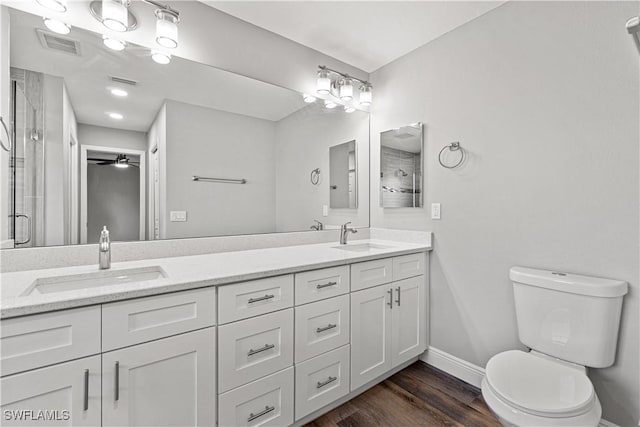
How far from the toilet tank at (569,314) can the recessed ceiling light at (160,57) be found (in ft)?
7.46

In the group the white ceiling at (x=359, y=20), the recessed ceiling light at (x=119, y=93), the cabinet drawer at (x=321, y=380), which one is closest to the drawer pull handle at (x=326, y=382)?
the cabinet drawer at (x=321, y=380)

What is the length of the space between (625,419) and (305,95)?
8.41 feet

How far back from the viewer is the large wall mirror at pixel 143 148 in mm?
1360

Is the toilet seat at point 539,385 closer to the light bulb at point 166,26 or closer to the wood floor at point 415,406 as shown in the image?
the wood floor at point 415,406

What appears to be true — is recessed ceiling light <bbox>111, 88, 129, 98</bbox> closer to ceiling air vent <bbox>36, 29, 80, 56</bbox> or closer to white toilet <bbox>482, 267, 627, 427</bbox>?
ceiling air vent <bbox>36, 29, 80, 56</bbox>

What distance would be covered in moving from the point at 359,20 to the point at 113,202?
6.12 ft

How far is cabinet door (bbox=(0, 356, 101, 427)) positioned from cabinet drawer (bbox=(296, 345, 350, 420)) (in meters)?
0.83

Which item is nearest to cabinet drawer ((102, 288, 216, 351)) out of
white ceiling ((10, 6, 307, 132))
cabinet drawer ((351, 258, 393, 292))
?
cabinet drawer ((351, 258, 393, 292))

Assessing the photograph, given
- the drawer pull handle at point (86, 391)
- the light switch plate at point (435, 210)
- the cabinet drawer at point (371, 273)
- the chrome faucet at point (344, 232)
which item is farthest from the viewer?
the chrome faucet at point (344, 232)

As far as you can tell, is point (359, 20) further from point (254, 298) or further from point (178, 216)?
point (254, 298)

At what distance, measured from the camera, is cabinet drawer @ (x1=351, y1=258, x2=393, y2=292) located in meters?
1.72

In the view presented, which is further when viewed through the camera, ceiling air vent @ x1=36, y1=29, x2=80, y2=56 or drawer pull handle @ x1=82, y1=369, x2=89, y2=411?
ceiling air vent @ x1=36, y1=29, x2=80, y2=56

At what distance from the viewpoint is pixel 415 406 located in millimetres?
1742

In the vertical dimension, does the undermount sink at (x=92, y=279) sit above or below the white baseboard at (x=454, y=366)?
above
